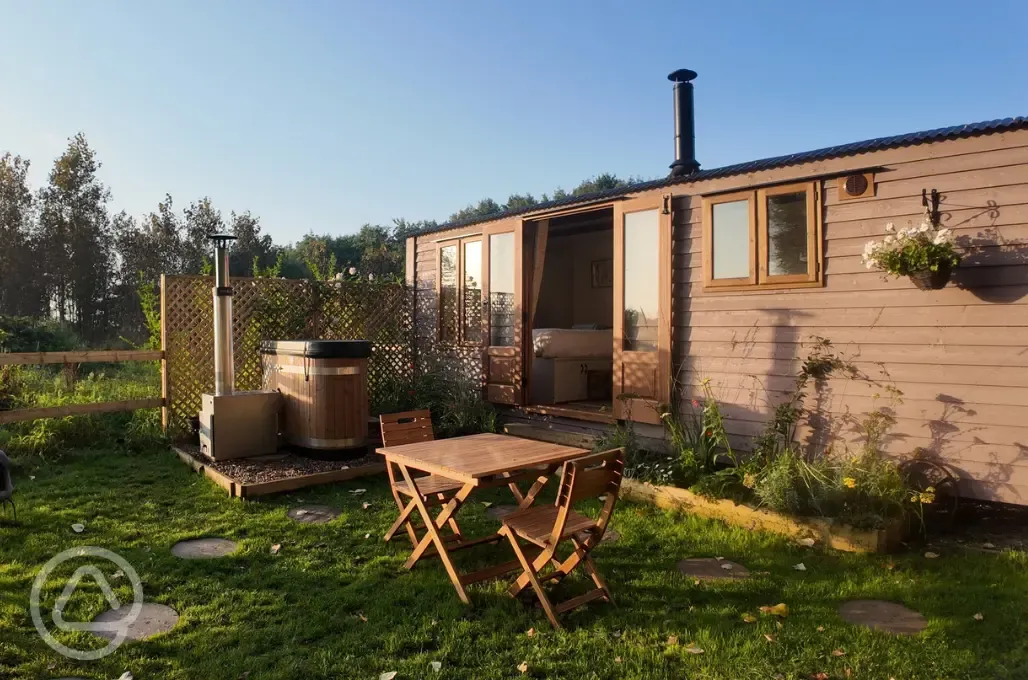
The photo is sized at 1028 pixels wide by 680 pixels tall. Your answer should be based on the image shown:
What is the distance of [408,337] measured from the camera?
8.51m

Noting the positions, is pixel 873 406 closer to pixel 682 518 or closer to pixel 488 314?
pixel 682 518

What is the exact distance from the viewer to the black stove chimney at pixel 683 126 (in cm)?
601

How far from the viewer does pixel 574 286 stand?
32.6 ft

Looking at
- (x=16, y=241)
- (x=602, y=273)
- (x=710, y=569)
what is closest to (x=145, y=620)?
(x=710, y=569)

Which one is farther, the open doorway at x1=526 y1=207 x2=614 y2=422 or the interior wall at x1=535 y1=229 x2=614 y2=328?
the interior wall at x1=535 y1=229 x2=614 y2=328

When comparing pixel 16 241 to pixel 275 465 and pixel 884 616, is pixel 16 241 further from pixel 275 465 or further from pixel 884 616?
pixel 884 616

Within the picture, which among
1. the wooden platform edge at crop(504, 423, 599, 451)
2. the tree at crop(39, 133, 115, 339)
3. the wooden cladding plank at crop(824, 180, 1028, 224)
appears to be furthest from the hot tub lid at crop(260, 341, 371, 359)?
the tree at crop(39, 133, 115, 339)

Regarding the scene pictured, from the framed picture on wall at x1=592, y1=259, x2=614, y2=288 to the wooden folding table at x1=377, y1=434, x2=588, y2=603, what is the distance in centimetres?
586

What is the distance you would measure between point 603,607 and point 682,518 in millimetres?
1675

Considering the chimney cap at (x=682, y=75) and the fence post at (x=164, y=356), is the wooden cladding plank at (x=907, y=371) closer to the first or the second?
the chimney cap at (x=682, y=75)

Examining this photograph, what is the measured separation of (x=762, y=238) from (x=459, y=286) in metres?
3.88

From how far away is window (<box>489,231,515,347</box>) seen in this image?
7.34 metres

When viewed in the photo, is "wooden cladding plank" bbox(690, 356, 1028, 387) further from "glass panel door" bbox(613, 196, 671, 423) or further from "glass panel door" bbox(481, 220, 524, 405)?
"glass panel door" bbox(481, 220, 524, 405)

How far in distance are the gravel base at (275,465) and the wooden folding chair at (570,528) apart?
109 inches
